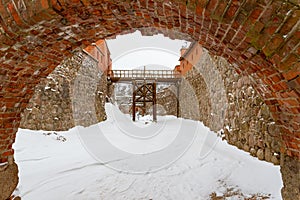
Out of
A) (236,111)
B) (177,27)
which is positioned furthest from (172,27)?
(236,111)

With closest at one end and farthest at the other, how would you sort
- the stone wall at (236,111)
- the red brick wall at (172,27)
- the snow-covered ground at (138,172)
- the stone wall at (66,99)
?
the red brick wall at (172,27)
the snow-covered ground at (138,172)
the stone wall at (236,111)
the stone wall at (66,99)

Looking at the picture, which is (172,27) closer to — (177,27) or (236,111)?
(177,27)

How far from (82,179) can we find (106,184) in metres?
0.53

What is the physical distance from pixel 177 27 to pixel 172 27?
0.22ft

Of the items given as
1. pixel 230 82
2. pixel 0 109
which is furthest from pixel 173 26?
pixel 230 82

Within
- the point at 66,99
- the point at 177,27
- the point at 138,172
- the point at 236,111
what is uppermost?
the point at 177,27

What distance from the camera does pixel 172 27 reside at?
7.18ft

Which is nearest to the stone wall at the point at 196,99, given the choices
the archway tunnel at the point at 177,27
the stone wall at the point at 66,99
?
the stone wall at the point at 66,99

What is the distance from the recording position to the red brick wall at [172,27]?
51.4 inches

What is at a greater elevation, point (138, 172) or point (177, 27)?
point (177, 27)

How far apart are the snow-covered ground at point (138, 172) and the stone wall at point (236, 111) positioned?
1.02 feet

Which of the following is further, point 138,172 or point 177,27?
point 138,172

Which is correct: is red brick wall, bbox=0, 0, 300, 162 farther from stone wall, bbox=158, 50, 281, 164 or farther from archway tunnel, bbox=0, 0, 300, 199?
stone wall, bbox=158, 50, 281, 164

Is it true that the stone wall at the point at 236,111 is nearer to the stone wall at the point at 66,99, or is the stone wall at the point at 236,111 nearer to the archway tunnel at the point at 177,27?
the archway tunnel at the point at 177,27
